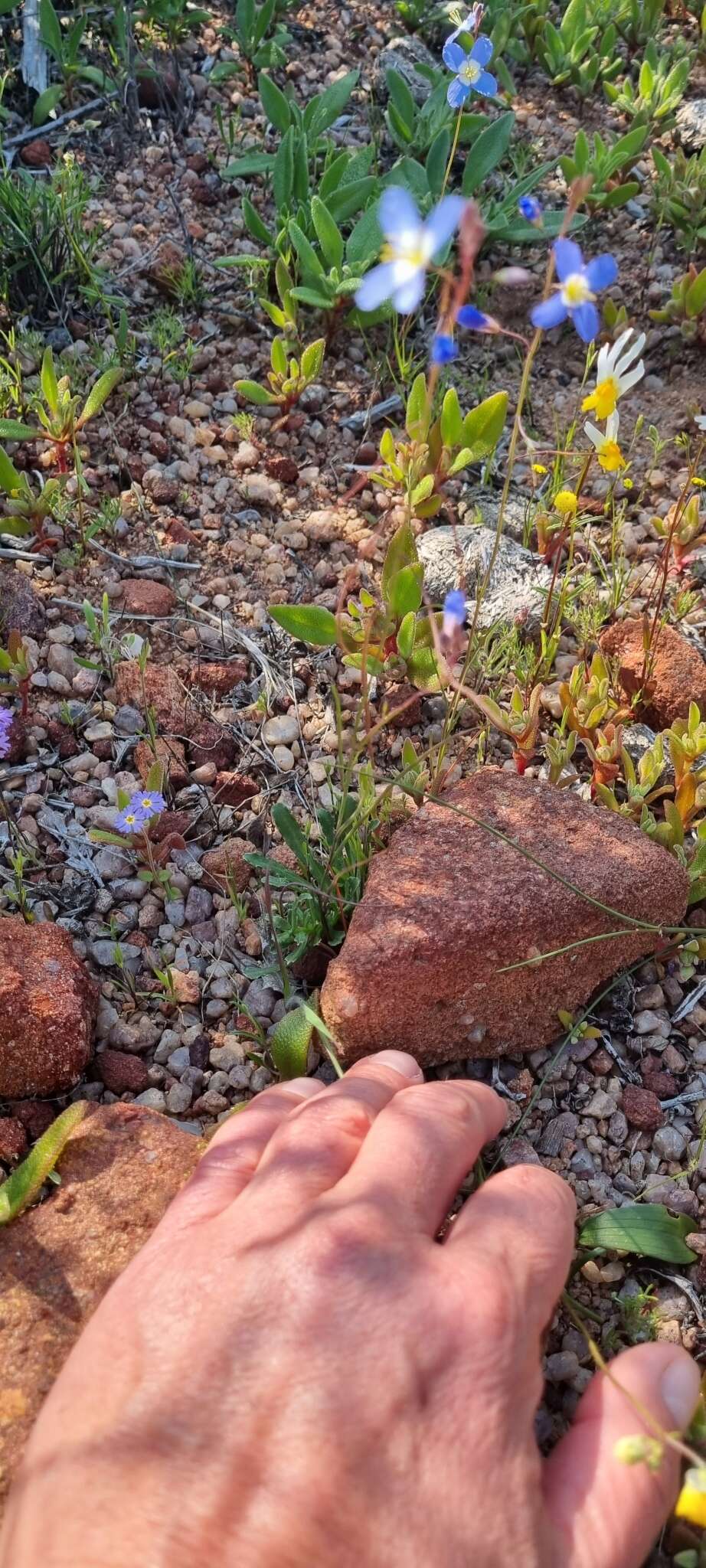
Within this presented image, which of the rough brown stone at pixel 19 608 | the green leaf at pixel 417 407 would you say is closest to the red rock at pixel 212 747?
the rough brown stone at pixel 19 608

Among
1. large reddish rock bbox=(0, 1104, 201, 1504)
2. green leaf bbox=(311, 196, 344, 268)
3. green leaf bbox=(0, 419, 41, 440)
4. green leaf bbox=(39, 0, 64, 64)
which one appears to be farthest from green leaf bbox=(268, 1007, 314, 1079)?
green leaf bbox=(39, 0, 64, 64)

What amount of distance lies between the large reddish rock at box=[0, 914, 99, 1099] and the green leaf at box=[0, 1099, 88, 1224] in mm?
120

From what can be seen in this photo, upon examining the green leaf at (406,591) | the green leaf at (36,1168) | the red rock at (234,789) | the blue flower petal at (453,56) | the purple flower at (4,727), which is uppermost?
the blue flower petal at (453,56)

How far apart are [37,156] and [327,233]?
109cm

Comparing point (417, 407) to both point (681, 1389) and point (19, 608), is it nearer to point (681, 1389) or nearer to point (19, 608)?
point (19, 608)

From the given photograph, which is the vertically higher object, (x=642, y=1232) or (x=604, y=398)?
(x=604, y=398)

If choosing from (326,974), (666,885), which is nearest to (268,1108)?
(326,974)

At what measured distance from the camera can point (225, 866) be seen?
2299 millimetres

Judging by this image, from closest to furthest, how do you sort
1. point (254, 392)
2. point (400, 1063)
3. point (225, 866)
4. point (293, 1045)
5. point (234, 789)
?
point (400, 1063), point (293, 1045), point (225, 866), point (234, 789), point (254, 392)

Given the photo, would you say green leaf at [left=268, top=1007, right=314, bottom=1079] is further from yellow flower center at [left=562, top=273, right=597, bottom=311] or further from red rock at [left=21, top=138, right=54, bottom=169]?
red rock at [left=21, top=138, right=54, bottom=169]

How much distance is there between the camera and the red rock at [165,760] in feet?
7.96

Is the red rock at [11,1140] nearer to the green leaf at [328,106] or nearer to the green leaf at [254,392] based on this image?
the green leaf at [254,392]

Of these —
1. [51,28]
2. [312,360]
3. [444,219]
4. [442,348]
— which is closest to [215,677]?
[312,360]

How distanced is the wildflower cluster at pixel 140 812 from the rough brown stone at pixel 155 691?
1.03ft
